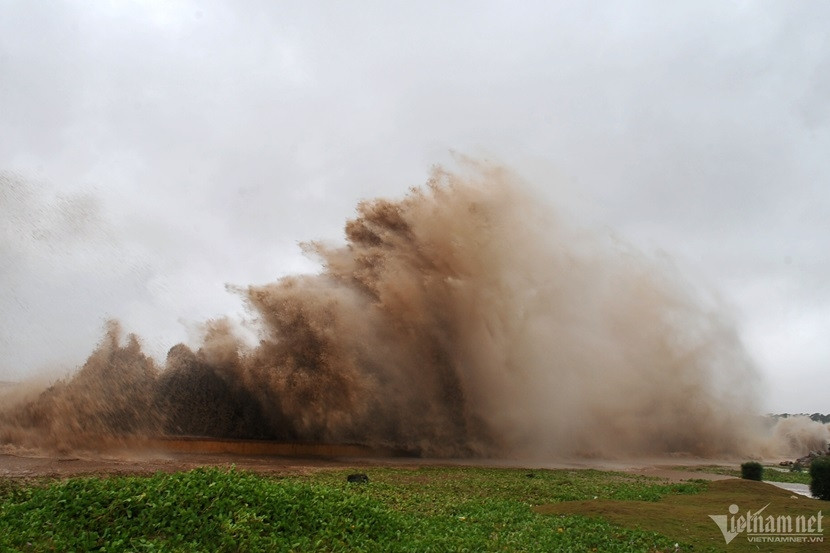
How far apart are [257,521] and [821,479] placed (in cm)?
1670

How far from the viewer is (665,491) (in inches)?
712

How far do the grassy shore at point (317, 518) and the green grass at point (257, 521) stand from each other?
0.8 inches

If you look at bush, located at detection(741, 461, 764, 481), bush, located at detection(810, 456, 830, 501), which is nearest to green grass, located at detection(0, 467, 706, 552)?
bush, located at detection(810, 456, 830, 501)

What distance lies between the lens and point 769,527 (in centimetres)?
1155

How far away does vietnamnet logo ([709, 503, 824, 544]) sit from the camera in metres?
10.3

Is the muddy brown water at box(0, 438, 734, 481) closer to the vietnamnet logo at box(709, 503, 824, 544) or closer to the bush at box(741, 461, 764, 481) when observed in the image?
the bush at box(741, 461, 764, 481)

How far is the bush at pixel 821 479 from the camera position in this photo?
17.0 meters

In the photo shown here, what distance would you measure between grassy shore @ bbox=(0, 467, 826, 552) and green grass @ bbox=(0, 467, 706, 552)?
19 mm

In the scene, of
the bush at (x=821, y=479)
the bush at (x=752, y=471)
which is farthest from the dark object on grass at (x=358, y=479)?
the bush at (x=752, y=471)

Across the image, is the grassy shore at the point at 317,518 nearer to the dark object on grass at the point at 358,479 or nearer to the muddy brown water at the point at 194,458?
the dark object on grass at the point at 358,479

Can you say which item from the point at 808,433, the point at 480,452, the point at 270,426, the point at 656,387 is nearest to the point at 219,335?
the point at 270,426

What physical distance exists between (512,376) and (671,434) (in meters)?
22.6

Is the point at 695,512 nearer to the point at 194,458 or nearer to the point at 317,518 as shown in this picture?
Result: the point at 317,518

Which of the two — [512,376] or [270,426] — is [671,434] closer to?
[512,376]
